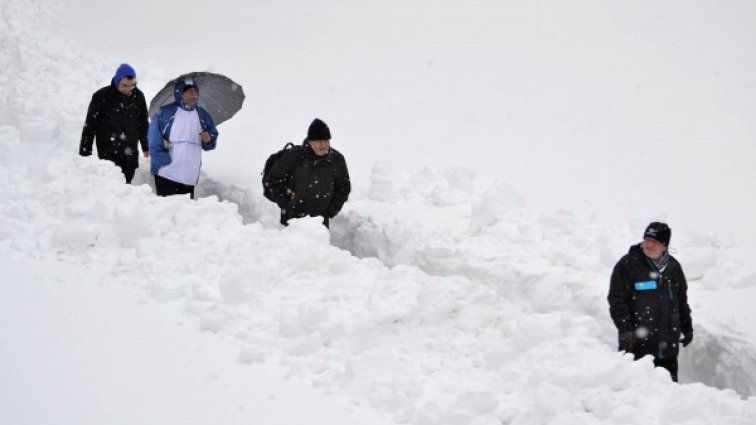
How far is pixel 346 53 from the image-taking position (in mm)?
19000

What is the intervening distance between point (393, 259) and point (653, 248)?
11.2 feet

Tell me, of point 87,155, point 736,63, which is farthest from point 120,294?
point 736,63

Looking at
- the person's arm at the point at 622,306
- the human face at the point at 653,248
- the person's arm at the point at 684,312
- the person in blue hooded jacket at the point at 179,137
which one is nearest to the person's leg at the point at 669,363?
the person's arm at the point at 684,312

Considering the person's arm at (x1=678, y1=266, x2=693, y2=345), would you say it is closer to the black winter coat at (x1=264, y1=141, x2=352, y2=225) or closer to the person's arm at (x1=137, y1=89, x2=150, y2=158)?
the black winter coat at (x1=264, y1=141, x2=352, y2=225)

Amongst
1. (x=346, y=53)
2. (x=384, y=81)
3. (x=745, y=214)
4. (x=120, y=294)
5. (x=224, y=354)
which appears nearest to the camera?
(x=224, y=354)

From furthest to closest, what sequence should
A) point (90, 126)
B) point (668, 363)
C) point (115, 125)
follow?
point (115, 125)
point (90, 126)
point (668, 363)

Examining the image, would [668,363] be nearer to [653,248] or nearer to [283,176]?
[653,248]

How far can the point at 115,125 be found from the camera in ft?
27.0

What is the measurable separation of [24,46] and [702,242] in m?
12.6

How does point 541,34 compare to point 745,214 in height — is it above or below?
above

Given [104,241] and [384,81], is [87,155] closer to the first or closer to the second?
[104,241]

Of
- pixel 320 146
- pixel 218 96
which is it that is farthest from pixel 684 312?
pixel 218 96

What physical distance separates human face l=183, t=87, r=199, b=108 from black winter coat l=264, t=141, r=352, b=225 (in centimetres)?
130

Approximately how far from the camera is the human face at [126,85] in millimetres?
8117
